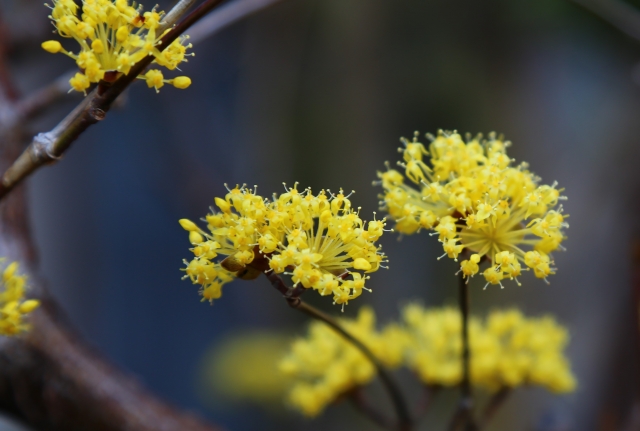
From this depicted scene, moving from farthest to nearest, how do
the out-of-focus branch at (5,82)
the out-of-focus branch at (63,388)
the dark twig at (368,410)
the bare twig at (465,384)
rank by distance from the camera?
the out-of-focus branch at (5,82)
the out-of-focus branch at (63,388)
the dark twig at (368,410)
the bare twig at (465,384)

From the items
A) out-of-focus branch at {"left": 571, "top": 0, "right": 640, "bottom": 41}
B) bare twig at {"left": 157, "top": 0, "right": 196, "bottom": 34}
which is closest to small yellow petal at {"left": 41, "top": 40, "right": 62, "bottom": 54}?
bare twig at {"left": 157, "top": 0, "right": 196, "bottom": 34}

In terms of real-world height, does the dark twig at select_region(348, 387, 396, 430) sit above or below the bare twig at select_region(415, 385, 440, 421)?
below

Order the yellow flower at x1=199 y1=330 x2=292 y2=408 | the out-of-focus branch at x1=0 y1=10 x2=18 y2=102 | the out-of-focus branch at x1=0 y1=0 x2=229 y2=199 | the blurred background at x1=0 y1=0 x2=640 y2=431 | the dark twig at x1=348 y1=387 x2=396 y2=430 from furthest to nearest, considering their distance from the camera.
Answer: the yellow flower at x1=199 y1=330 x2=292 y2=408, the blurred background at x1=0 y1=0 x2=640 y2=431, the out-of-focus branch at x1=0 y1=10 x2=18 y2=102, the dark twig at x1=348 y1=387 x2=396 y2=430, the out-of-focus branch at x1=0 y1=0 x2=229 y2=199

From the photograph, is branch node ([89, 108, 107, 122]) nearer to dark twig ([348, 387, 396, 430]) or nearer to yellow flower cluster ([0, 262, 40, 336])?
yellow flower cluster ([0, 262, 40, 336])

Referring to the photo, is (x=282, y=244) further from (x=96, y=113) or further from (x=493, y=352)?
(x=493, y=352)

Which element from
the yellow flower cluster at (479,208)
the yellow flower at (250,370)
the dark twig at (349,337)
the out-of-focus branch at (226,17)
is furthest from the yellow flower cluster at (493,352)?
the yellow flower at (250,370)

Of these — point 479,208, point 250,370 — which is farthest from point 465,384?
point 250,370

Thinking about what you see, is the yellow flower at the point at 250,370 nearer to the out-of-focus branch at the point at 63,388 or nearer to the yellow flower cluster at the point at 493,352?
the out-of-focus branch at the point at 63,388
